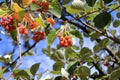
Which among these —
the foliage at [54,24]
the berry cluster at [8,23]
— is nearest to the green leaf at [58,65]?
the foliage at [54,24]

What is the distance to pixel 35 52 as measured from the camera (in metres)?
3.72

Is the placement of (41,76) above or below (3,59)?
below

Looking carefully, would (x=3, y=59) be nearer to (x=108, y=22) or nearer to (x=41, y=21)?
(x=41, y=21)

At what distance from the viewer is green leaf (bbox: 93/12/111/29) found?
1863 mm

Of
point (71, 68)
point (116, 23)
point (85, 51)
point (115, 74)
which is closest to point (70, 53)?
point (85, 51)

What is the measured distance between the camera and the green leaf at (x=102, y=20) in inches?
73.4

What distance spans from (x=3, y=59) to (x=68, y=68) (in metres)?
0.57

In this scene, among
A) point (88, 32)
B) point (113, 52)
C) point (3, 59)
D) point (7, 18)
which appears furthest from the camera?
point (113, 52)

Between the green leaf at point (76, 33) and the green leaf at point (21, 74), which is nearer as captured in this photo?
the green leaf at point (21, 74)

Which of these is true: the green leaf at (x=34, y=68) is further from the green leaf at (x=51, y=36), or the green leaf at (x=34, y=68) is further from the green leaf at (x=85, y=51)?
the green leaf at (x=85, y=51)

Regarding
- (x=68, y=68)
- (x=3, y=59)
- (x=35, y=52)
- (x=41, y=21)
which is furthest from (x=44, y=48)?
(x=41, y=21)

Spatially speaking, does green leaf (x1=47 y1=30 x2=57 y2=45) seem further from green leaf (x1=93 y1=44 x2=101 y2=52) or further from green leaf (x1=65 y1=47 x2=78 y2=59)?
green leaf (x1=93 y1=44 x2=101 y2=52)

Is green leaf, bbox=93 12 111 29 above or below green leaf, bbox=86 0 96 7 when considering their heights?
below

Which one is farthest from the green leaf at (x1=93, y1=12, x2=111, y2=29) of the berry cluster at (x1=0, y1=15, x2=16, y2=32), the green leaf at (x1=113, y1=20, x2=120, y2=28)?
the green leaf at (x1=113, y1=20, x2=120, y2=28)
